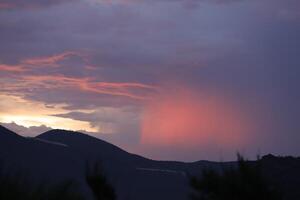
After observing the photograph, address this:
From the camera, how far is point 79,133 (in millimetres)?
93125

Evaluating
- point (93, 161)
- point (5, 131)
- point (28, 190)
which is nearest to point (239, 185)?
point (28, 190)

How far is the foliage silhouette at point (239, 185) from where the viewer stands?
69.8 feet

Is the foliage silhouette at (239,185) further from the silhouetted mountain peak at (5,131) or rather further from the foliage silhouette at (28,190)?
the silhouetted mountain peak at (5,131)

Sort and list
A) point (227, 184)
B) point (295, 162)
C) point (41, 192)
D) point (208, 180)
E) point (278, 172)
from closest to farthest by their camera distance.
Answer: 1. point (41, 192)
2. point (227, 184)
3. point (208, 180)
4. point (278, 172)
5. point (295, 162)

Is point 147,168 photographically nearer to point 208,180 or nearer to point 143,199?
point 143,199

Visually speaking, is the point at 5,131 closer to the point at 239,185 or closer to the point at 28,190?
the point at 239,185

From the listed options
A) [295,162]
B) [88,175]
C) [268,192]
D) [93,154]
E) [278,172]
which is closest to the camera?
[268,192]

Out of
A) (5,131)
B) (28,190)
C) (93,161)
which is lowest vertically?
(28,190)

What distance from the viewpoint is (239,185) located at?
21906 millimetres

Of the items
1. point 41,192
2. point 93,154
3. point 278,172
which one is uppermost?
point 93,154

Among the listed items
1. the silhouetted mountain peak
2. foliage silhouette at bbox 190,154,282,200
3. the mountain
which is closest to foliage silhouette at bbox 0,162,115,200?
foliage silhouette at bbox 190,154,282,200

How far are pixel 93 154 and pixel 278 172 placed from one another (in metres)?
42.4

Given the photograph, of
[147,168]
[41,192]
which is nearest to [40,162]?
[147,168]

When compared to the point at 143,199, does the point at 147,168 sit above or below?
above
